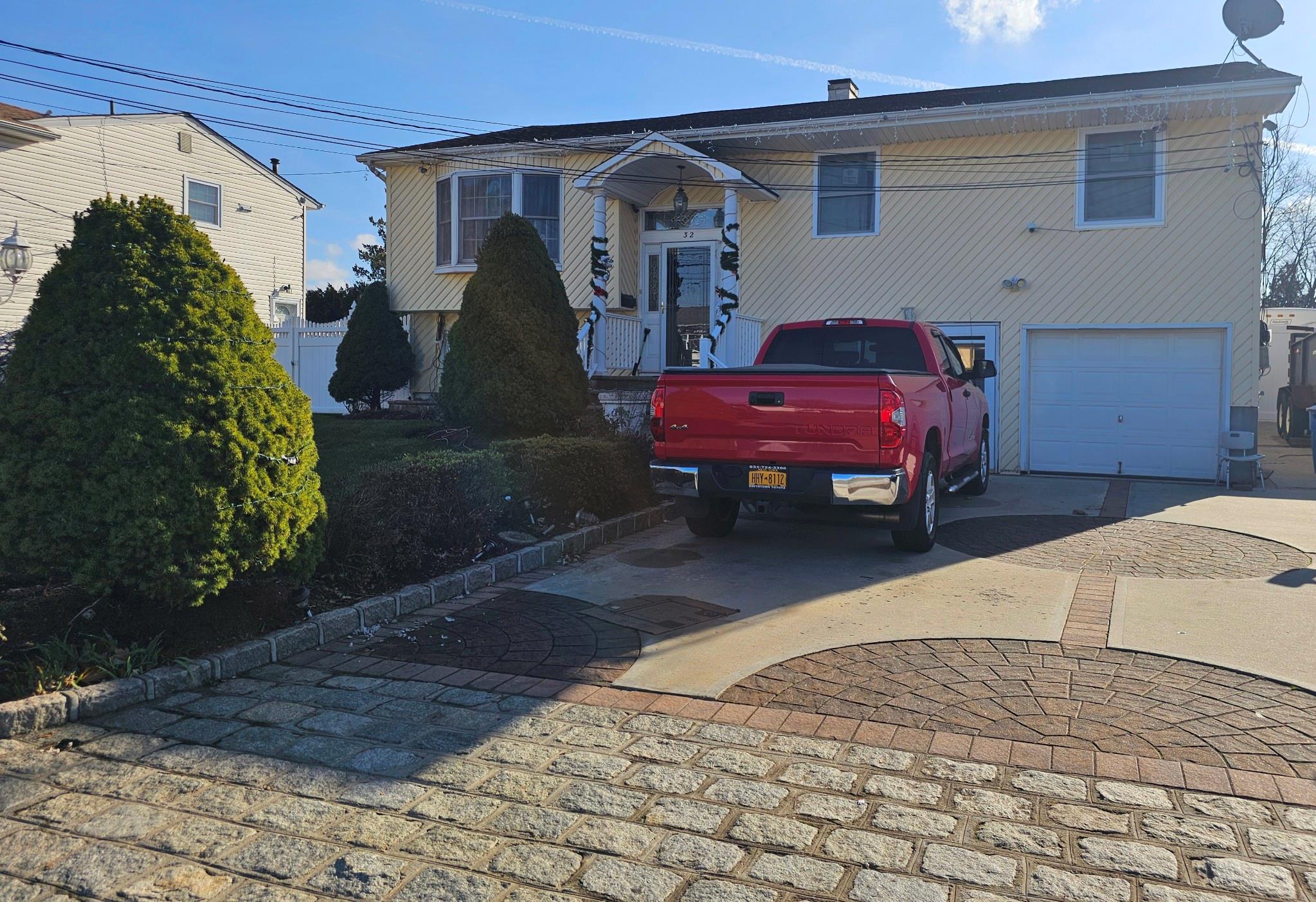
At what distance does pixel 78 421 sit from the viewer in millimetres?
4855

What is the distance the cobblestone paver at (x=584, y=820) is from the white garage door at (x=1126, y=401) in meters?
11.7

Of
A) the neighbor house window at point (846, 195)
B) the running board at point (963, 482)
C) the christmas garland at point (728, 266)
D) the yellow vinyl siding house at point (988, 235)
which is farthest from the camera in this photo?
the neighbor house window at point (846, 195)

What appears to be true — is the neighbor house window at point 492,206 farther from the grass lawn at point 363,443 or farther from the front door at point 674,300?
the grass lawn at point 363,443

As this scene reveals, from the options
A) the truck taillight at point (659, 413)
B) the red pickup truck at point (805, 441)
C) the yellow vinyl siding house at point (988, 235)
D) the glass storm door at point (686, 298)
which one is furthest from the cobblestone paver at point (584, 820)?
the glass storm door at point (686, 298)

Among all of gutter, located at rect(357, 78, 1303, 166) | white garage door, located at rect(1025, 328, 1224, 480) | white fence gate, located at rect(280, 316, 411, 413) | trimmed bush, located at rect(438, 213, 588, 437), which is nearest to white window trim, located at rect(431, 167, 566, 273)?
gutter, located at rect(357, 78, 1303, 166)

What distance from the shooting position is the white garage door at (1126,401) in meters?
13.8

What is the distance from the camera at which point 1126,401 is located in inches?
558

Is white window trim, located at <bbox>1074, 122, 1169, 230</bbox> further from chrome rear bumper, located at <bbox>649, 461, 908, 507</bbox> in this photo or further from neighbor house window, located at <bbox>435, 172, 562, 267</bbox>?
chrome rear bumper, located at <bbox>649, 461, 908, 507</bbox>

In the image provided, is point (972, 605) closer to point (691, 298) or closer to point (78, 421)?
point (78, 421)

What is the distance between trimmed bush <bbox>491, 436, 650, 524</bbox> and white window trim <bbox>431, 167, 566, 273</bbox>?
27.0 feet

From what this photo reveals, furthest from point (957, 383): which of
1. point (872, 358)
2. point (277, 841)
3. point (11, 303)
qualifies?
point (11, 303)

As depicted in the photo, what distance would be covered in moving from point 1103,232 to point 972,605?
969 cm

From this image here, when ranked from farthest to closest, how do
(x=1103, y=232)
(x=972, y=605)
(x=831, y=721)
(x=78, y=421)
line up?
(x=1103, y=232)
(x=972, y=605)
(x=78, y=421)
(x=831, y=721)

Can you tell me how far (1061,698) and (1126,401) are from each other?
10.9m
